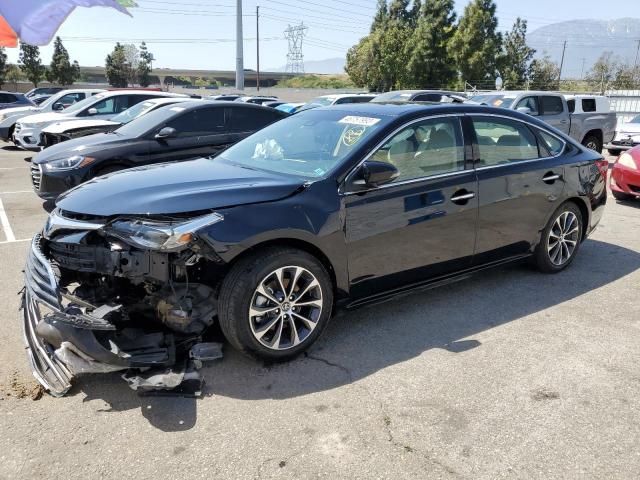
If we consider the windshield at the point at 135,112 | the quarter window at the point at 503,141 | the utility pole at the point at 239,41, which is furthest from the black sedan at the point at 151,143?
the utility pole at the point at 239,41

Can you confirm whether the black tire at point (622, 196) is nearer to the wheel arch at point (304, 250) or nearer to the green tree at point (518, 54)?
the wheel arch at point (304, 250)

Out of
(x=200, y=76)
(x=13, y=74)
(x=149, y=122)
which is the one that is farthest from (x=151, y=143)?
(x=200, y=76)

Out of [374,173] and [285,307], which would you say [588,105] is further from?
[285,307]

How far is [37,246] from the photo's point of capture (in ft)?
11.3

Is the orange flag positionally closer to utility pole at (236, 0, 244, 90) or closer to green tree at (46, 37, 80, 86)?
utility pole at (236, 0, 244, 90)

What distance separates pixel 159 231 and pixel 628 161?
835 centimetres

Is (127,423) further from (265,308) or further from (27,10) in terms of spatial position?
(27,10)

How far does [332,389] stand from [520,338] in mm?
1574

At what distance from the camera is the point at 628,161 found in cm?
870

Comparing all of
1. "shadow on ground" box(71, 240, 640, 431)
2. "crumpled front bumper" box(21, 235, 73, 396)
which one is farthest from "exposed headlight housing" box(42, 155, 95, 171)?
"shadow on ground" box(71, 240, 640, 431)

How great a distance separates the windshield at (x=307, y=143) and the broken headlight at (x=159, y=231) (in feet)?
3.08

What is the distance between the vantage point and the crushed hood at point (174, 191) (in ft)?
10.5

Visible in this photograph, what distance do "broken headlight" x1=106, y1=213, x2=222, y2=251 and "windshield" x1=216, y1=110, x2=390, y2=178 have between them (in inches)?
36.9

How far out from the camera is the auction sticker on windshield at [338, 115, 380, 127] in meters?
4.00
